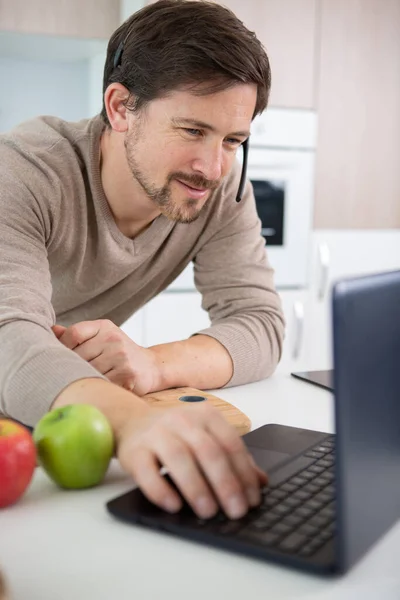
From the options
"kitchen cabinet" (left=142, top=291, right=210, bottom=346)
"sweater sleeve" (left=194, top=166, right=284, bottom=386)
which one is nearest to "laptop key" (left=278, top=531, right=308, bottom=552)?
"sweater sleeve" (left=194, top=166, right=284, bottom=386)

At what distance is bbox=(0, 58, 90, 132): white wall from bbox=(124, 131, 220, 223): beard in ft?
6.41

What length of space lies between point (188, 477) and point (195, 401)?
427mm

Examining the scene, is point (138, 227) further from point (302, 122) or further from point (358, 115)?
point (358, 115)

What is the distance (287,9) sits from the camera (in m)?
3.11

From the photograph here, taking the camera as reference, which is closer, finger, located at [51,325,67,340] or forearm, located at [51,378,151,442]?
forearm, located at [51,378,151,442]

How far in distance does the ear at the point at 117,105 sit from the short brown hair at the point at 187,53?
2cm

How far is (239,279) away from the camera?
1.57m

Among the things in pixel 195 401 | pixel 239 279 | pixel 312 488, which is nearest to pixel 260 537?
pixel 312 488

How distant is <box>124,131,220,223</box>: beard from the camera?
1398mm

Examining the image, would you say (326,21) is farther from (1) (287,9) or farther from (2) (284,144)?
(2) (284,144)

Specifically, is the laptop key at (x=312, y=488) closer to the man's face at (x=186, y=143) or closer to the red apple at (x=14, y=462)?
the red apple at (x=14, y=462)

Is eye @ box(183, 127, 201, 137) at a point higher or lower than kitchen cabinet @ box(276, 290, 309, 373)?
higher

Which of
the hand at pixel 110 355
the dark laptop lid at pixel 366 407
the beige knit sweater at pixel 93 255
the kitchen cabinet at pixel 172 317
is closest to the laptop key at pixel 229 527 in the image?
the dark laptop lid at pixel 366 407

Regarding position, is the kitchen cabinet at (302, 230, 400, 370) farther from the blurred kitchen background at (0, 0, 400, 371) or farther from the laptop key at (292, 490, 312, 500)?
the laptop key at (292, 490, 312, 500)
